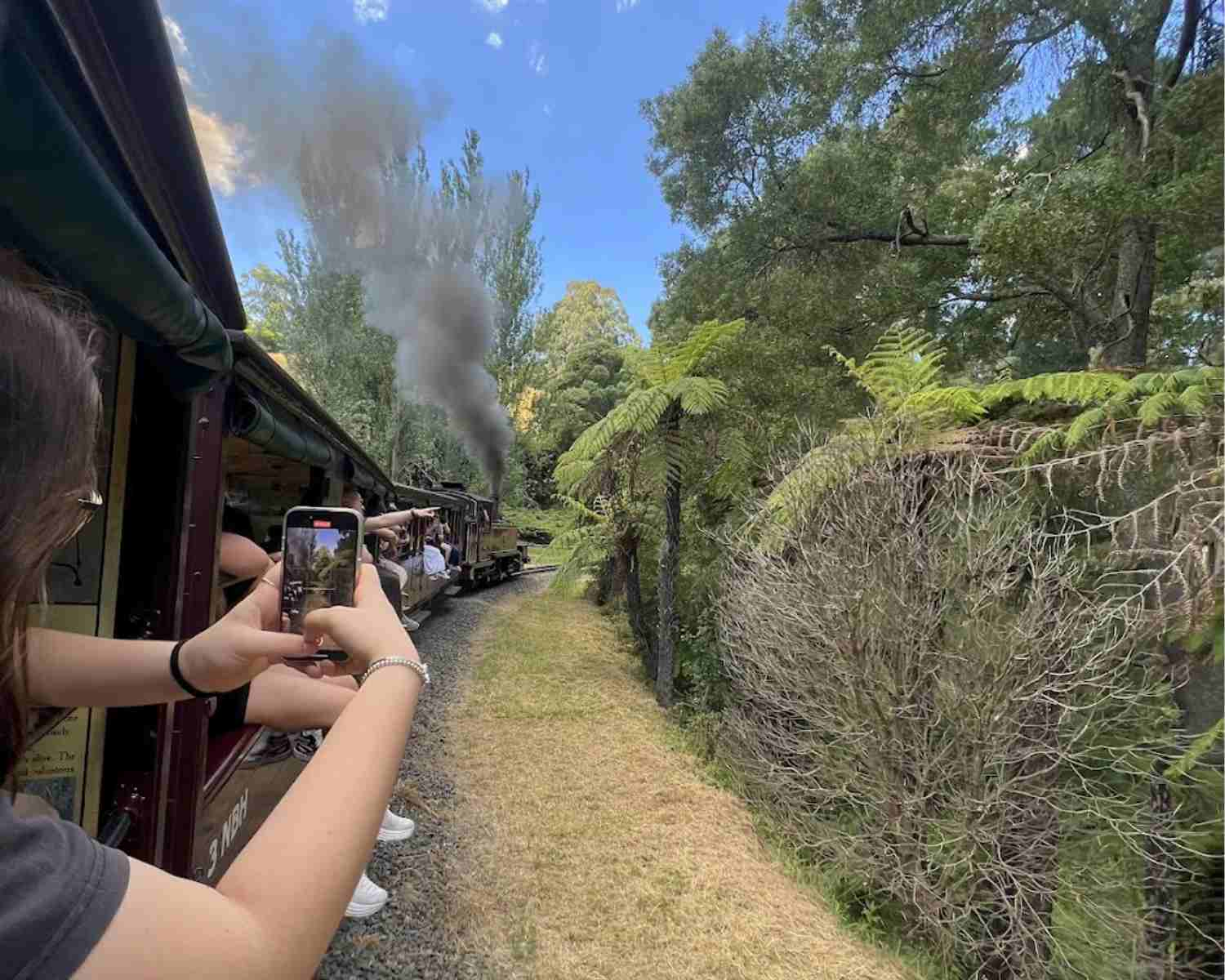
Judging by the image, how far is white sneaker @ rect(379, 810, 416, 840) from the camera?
416cm

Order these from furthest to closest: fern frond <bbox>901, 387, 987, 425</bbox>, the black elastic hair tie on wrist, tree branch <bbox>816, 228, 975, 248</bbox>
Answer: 1. tree branch <bbox>816, 228, 975, 248</bbox>
2. fern frond <bbox>901, 387, 987, 425</bbox>
3. the black elastic hair tie on wrist

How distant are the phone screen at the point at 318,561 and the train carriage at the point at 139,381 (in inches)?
20.8

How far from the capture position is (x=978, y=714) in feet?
12.5

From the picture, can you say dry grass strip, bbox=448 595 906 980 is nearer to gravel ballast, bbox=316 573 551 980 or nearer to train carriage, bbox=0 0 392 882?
gravel ballast, bbox=316 573 551 980

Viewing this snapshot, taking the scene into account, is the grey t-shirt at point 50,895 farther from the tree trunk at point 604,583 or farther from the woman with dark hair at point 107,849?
the tree trunk at point 604,583

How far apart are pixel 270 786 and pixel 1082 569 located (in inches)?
174

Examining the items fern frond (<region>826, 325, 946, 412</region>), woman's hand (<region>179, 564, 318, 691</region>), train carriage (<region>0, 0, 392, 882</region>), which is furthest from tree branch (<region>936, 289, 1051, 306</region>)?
woman's hand (<region>179, 564, 318, 691</region>)

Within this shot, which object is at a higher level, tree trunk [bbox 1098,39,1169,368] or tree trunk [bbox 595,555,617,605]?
tree trunk [bbox 1098,39,1169,368]

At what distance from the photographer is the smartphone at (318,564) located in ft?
4.02

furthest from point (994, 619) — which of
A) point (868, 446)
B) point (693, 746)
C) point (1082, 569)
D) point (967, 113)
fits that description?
point (967, 113)

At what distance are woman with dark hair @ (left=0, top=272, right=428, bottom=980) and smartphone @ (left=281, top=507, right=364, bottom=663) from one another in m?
0.28

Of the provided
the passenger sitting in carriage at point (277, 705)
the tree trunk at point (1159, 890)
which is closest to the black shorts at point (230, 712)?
the passenger sitting in carriage at point (277, 705)

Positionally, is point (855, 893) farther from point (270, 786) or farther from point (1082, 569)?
point (270, 786)

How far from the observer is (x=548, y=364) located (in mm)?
27281
